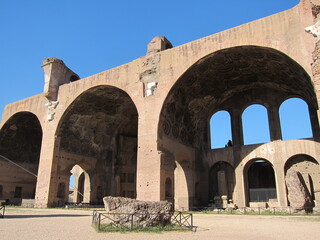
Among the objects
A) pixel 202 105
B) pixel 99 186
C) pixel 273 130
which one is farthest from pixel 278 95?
pixel 99 186

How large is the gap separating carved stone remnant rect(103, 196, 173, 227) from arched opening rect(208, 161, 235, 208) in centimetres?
1053

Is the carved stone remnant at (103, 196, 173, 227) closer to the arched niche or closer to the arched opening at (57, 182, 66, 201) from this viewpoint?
the arched niche

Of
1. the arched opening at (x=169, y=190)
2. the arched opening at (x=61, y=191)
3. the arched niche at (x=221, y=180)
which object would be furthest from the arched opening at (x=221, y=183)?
the arched opening at (x=61, y=191)

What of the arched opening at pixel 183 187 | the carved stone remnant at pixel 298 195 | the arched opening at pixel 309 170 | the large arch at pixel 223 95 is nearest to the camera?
the carved stone remnant at pixel 298 195

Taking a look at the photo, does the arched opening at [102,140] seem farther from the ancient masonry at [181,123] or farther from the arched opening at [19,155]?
the arched opening at [19,155]

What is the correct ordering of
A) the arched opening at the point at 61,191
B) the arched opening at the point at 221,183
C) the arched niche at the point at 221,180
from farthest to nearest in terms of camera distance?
the arched opening at the point at 61,191
the arched niche at the point at 221,180
the arched opening at the point at 221,183

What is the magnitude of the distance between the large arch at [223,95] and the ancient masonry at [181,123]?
0.07m

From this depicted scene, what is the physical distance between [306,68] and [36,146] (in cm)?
2214

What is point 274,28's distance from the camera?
12.3 meters

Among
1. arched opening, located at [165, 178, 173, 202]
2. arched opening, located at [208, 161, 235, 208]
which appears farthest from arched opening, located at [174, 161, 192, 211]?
arched opening, located at [165, 178, 173, 202]

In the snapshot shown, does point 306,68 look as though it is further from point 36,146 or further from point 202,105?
point 36,146

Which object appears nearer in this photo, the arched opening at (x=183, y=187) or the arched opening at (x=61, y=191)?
the arched opening at (x=183, y=187)

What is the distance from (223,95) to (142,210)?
41.3ft

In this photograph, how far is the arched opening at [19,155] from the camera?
896 inches
